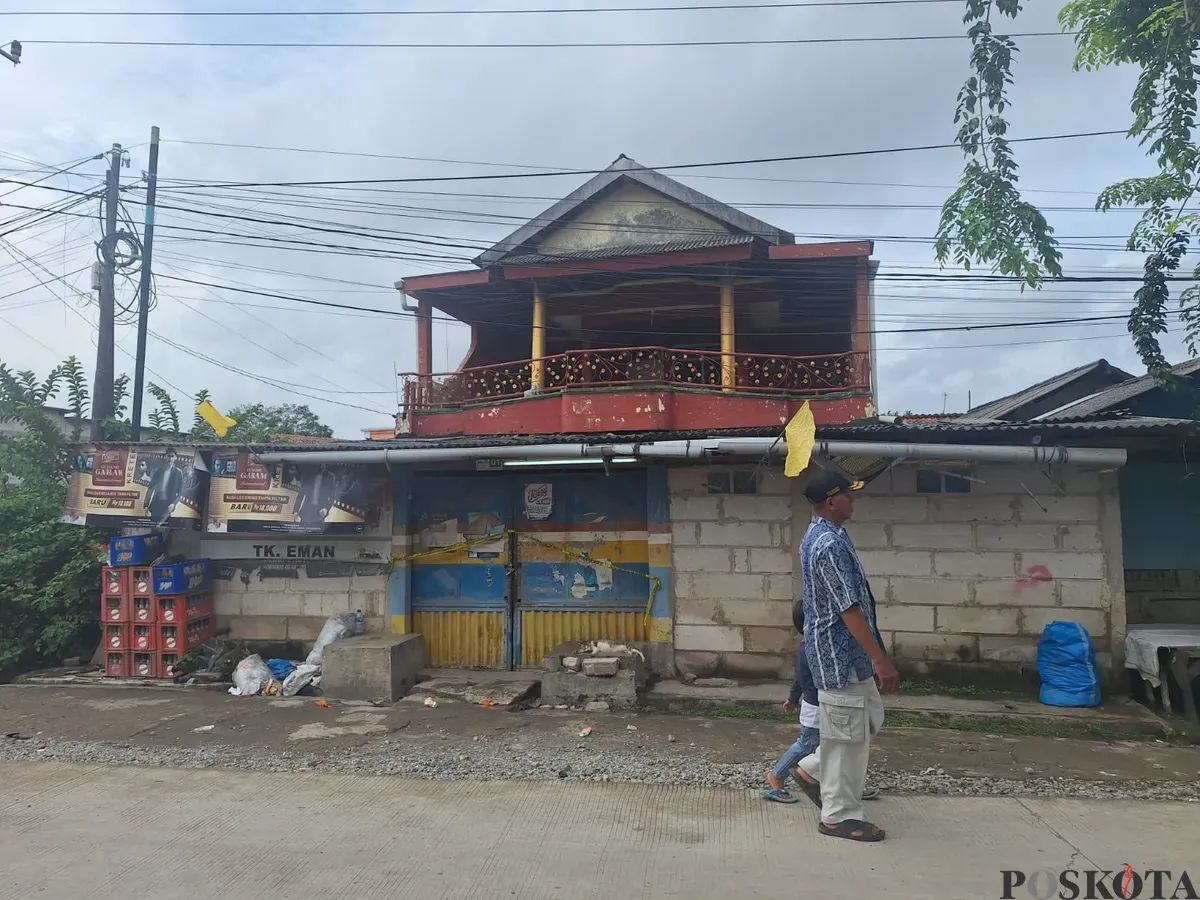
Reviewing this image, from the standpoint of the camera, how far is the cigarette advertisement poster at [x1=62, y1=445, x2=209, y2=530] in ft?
27.3

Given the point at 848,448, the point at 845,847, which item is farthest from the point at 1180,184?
the point at 845,847

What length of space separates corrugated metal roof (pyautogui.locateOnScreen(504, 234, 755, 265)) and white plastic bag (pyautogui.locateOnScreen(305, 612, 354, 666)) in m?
6.77

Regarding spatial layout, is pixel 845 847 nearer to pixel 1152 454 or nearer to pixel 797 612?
pixel 797 612

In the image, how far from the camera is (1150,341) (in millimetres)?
7750

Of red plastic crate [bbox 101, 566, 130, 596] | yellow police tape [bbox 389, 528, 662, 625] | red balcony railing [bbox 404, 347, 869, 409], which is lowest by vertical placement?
red plastic crate [bbox 101, 566, 130, 596]

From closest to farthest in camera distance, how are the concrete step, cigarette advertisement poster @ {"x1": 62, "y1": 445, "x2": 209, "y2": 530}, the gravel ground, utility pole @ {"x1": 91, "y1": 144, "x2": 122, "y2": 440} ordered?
1. the gravel ground
2. the concrete step
3. cigarette advertisement poster @ {"x1": 62, "y1": 445, "x2": 209, "y2": 530}
4. utility pole @ {"x1": 91, "y1": 144, "x2": 122, "y2": 440}

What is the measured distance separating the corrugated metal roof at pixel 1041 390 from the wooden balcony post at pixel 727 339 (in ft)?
12.9

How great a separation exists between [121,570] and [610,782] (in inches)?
252

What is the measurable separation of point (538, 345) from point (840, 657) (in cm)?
967

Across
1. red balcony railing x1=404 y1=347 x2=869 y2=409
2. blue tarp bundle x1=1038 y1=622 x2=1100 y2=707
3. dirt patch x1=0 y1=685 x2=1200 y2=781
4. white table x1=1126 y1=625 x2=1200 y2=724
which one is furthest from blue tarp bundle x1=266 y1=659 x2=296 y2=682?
white table x1=1126 y1=625 x2=1200 y2=724

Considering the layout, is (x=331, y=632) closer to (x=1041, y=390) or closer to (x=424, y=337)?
(x=424, y=337)

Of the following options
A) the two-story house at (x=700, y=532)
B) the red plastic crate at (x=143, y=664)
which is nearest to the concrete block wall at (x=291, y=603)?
the two-story house at (x=700, y=532)

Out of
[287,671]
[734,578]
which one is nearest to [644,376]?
→ [734,578]

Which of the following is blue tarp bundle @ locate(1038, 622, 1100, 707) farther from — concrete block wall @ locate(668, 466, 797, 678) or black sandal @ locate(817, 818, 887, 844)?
black sandal @ locate(817, 818, 887, 844)
